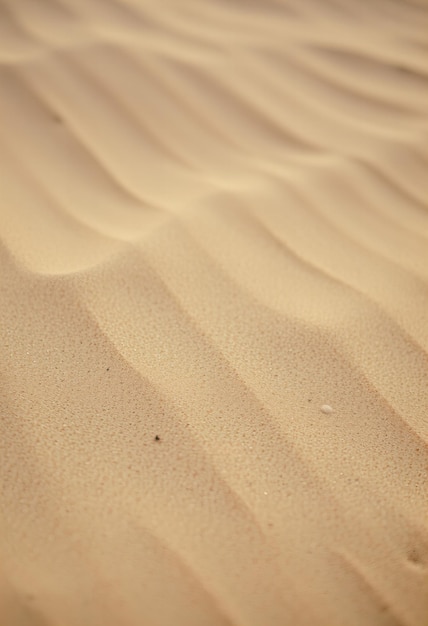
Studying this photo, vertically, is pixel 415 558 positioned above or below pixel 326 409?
below

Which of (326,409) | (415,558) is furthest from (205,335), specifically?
(415,558)

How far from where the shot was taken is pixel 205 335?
49.4 inches

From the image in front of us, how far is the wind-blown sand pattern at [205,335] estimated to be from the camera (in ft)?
3.08

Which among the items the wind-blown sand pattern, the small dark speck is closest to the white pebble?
the wind-blown sand pattern

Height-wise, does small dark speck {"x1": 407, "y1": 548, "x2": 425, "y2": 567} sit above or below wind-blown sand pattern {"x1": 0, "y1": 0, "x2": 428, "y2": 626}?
below

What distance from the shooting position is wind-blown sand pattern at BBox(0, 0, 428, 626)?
3.08 ft

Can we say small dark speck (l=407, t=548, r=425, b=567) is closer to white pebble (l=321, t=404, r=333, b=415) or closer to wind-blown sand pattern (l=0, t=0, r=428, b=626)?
wind-blown sand pattern (l=0, t=0, r=428, b=626)

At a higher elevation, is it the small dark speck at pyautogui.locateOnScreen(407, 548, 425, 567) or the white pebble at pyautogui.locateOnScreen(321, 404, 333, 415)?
the white pebble at pyautogui.locateOnScreen(321, 404, 333, 415)

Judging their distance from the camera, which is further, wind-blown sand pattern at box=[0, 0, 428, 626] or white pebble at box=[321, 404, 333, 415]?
white pebble at box=[321, 404, 333, 415]

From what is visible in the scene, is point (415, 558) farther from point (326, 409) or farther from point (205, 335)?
point (205, 335)

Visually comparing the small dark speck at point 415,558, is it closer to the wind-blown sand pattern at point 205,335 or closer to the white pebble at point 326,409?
the wind-blown sand pattern at point 205,335

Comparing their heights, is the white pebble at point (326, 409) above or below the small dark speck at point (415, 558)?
above

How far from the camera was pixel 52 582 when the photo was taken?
897mm

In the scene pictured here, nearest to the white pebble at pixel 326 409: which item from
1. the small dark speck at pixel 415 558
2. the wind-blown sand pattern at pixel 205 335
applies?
the wind-blown sand pattern at pixel 205 335
